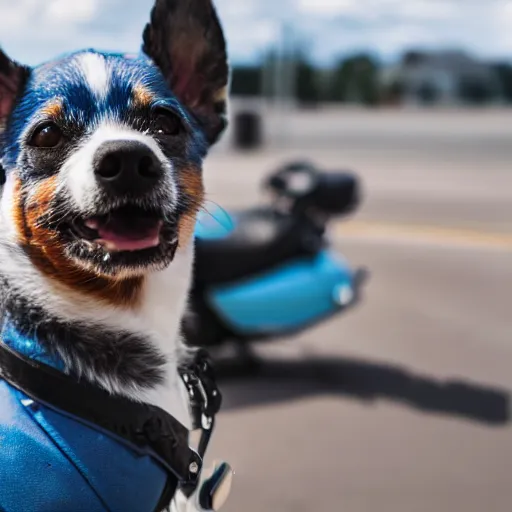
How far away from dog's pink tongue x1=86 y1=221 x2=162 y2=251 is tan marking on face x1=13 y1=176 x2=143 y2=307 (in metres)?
0.08

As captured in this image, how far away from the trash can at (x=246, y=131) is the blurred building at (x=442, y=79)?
30.0m

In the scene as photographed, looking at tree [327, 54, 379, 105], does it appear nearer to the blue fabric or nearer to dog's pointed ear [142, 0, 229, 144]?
dog's pointed ear [142, 0, 229, 144]

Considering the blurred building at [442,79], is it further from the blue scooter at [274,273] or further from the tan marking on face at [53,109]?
the tan marking on face at [53,109]

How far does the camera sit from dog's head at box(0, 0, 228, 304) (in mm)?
1567

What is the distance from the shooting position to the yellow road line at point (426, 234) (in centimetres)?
843

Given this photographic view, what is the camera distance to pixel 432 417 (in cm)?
415

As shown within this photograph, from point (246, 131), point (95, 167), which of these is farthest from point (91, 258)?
point (246, 131)

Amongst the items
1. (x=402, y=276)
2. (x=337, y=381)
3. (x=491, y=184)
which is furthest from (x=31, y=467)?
(x=491, y=184)

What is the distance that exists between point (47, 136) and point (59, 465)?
64 cm

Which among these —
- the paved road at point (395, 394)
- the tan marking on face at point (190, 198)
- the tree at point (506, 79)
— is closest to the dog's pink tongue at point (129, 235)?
the tan marking on face at point (190, 198)

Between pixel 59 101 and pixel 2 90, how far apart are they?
0.53 ft

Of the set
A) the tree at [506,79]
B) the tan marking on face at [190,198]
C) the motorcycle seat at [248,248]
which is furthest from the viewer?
the tree at [506,79]

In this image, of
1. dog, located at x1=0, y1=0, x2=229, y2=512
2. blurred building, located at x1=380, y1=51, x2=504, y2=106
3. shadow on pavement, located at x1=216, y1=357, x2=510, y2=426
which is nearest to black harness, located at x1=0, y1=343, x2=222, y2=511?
dog, located at x1=0, y1=0, x2=229, y2=512

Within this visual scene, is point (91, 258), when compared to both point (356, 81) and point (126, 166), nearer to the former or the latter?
point (126, 166)
